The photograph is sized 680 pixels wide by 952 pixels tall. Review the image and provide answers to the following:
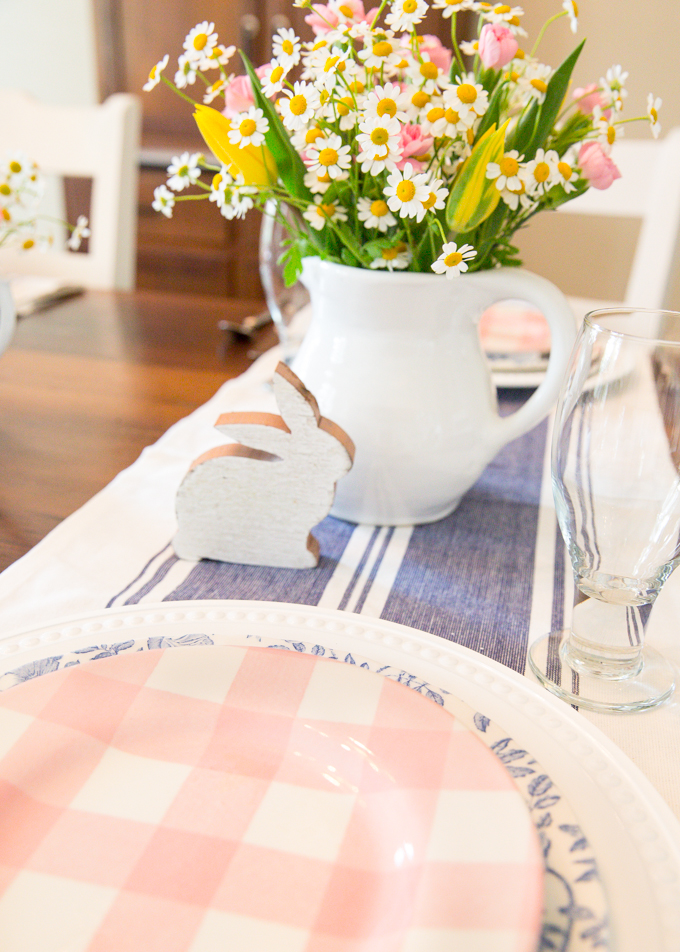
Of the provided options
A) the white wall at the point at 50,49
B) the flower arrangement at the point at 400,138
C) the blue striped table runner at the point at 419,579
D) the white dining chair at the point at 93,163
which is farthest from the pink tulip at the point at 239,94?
the white wall at the point at 50,49

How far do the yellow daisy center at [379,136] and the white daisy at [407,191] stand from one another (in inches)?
→ 0.8

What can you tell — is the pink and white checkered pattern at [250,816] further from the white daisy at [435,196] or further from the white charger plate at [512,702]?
the white daisy at [435,196]

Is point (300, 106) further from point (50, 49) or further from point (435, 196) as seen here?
point (50, 49)

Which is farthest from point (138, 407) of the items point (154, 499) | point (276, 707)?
point (276, 707)

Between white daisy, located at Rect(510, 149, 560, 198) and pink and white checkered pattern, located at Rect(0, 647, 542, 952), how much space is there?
34cm

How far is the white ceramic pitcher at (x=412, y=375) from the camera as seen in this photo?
0.56m

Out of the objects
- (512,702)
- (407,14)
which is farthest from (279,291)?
(512,702)

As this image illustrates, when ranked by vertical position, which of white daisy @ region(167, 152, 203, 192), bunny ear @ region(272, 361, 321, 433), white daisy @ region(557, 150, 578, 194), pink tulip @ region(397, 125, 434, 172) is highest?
pink tulip @ region(397, 125, 434, 172)

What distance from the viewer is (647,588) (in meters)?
0.43

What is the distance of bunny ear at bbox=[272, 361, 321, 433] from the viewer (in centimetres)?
50

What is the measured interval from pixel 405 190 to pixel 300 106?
92 mm

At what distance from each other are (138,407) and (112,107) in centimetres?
96

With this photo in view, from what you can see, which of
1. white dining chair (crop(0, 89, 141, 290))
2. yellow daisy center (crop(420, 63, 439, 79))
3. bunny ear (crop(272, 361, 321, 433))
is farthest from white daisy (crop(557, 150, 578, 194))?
white dining chair (crop(0, 89, 141, 290))

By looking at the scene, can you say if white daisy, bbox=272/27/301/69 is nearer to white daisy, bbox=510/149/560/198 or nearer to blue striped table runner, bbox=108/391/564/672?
white daisy, bbox=510/149/560/198
